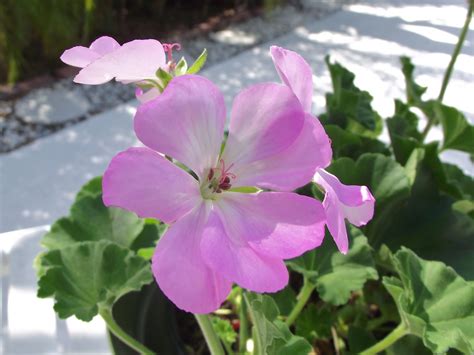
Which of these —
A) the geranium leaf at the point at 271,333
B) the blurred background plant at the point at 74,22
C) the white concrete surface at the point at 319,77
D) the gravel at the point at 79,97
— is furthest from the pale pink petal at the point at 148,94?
the blurred background plant at the point at 74,22

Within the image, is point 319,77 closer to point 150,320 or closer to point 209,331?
point 150,320

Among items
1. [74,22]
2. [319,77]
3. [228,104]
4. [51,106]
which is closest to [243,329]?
[228,104]

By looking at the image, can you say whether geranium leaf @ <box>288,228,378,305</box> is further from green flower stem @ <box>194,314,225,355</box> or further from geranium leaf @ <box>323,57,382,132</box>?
geranium leaf @ <box>323,57,382,132</box>

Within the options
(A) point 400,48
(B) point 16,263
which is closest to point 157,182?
(B) point 16,263

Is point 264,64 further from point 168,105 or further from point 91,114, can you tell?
point 168,105

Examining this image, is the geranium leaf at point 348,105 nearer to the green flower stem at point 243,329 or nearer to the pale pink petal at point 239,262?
the green flower stem at point 243,329

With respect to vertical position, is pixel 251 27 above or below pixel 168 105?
below
